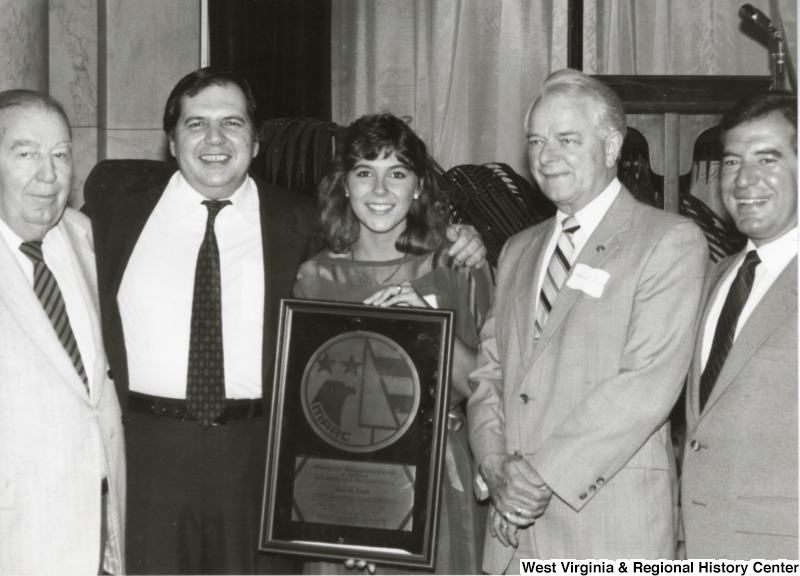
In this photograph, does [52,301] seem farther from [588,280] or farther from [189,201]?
[588,280]

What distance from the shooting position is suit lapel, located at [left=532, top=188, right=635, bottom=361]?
295 cm

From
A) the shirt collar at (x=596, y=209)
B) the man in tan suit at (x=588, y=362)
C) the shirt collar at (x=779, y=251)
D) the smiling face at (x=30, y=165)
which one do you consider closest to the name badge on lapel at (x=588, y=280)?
the man in tan suit at (x=588, y=362)

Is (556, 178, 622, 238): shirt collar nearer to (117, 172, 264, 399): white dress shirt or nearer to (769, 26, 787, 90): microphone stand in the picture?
(769, 26, 787, 90): microphone stand

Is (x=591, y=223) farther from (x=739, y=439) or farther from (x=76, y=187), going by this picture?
(x=76, y=187)

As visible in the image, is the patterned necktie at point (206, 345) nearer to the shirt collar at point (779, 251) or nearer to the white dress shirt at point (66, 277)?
the white dress shirt at point (66, 277)

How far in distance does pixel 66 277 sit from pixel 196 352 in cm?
49

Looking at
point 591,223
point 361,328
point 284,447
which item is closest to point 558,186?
point 591,223

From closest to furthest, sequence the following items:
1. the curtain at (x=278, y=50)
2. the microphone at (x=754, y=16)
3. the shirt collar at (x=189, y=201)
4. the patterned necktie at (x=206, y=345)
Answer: the patterned necktie at (x=206, y=345)
the shirt collar at (x=189, y=201)
the microphone at (x=754, y=16)
the curtain at (x=278, y=50)

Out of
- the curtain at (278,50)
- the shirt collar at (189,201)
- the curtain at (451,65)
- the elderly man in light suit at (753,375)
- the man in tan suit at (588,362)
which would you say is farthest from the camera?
the curtain at (451,65)

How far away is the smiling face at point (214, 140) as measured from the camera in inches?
134

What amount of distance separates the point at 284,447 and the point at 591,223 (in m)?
1.22

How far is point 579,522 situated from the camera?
290cm

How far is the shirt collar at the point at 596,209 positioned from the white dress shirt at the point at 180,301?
1.15 meters

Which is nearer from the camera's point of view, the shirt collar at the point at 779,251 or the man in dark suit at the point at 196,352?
the shirt collar at the point at 779,251
